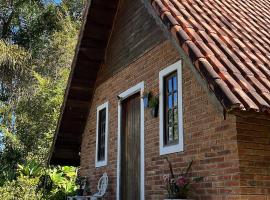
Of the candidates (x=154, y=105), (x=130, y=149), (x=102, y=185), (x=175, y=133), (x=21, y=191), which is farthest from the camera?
(x=21, y=191)

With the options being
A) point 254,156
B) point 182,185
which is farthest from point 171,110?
point 254,156

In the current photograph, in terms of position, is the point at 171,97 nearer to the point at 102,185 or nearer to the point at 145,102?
the point at 145,102

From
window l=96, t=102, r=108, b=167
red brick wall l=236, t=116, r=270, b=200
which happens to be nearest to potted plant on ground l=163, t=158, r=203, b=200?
red brick wall l=236, t=116, r=270, b=200

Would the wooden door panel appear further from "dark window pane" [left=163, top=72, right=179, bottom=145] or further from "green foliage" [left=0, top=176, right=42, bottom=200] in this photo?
"green foliage" [left=0, top=176, right=42, bottom=200]

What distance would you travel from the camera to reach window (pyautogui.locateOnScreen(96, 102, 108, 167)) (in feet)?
34.0

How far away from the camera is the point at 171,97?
7602 millimetres

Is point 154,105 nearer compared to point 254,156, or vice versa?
point 254,156

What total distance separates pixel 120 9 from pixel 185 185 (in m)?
5.79

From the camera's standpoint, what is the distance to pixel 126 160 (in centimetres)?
916

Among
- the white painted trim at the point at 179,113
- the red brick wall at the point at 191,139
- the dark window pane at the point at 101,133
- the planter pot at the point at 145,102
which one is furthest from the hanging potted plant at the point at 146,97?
the dark window pane at the point at 101,133

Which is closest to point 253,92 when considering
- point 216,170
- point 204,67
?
point 204,67

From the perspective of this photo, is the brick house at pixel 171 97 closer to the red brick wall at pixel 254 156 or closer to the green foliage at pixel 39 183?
the red brick wall at pixel 254 156

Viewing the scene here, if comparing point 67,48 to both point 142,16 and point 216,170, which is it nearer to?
point 142,16

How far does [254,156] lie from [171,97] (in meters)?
2.36
